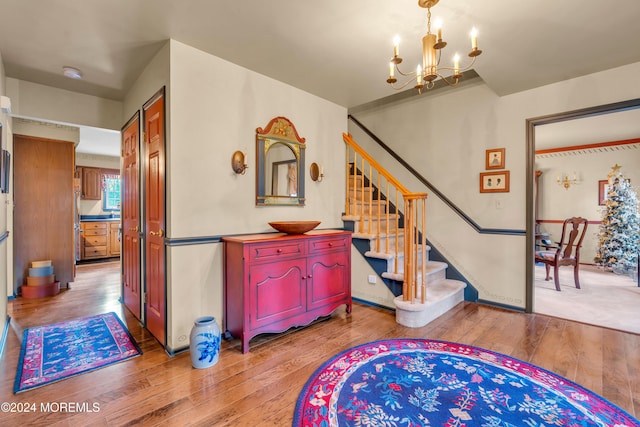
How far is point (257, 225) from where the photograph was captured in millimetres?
2988

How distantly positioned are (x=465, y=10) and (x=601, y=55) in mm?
1597

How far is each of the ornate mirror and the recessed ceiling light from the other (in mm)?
1848

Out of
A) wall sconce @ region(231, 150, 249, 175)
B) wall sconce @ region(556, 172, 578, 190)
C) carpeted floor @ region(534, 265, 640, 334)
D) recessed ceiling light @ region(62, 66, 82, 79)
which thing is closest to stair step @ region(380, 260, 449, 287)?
carpeted floor @ region(534, 265, 640, 334)

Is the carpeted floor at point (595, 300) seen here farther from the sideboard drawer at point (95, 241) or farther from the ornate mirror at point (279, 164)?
the sideboard drawer at point (95, 241)

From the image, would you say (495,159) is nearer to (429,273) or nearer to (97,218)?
(429,273)

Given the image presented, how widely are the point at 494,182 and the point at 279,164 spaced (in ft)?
8.42

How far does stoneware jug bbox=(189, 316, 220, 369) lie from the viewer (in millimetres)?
2152

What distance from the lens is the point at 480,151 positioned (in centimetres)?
369

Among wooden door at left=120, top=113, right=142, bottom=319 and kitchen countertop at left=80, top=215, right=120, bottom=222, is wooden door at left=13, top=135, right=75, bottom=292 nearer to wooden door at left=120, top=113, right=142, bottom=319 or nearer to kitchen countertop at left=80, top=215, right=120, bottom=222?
wooden door at left=120, top=113, right=142, bottom=319

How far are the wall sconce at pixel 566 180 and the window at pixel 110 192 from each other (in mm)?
10468

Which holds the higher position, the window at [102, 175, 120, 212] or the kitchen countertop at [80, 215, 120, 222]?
the window at [102, 175, 120, 212]

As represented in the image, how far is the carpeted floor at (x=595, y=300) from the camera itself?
10.2ft

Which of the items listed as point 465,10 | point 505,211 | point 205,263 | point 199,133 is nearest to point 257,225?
point 205,263

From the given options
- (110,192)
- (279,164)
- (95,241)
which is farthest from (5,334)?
(110,192)
